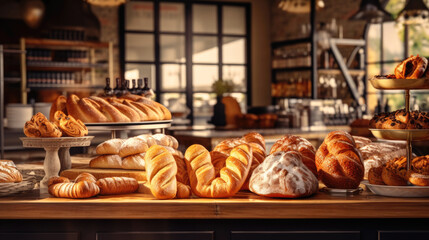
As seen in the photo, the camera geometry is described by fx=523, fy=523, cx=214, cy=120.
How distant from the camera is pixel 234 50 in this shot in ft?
34.2

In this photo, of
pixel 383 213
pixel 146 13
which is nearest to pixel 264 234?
pixel 383 213

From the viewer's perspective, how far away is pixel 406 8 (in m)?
→ 5.67

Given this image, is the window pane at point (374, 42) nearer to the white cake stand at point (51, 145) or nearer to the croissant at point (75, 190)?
the white cake stand at point (51, 145)

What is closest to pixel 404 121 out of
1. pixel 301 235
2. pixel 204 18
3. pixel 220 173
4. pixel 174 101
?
pixel 301 235

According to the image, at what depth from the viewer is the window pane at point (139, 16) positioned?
9.58 m

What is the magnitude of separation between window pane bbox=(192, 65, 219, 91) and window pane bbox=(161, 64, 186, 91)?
22 centimetres

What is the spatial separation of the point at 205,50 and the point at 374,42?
10.4ft

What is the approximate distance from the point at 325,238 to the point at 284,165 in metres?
0.25

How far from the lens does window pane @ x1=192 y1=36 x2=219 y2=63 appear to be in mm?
10094

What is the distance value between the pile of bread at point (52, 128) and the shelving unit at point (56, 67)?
597 cm

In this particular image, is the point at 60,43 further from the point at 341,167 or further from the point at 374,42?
the point at 341,167

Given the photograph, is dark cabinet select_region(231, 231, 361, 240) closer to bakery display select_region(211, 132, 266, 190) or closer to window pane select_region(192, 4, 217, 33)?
bakery display select_region(211, 132, 266, 190)

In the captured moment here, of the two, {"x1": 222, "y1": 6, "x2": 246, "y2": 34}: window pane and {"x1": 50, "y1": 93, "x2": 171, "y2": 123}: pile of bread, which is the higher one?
{"x1": 222, "y1": 6, "x2": 246, "y2": 34}: window pane

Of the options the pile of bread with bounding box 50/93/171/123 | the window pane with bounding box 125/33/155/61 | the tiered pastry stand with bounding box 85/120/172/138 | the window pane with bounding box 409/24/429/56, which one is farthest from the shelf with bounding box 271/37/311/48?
the tiered pastry stand with bounding box 85/120/172/138
